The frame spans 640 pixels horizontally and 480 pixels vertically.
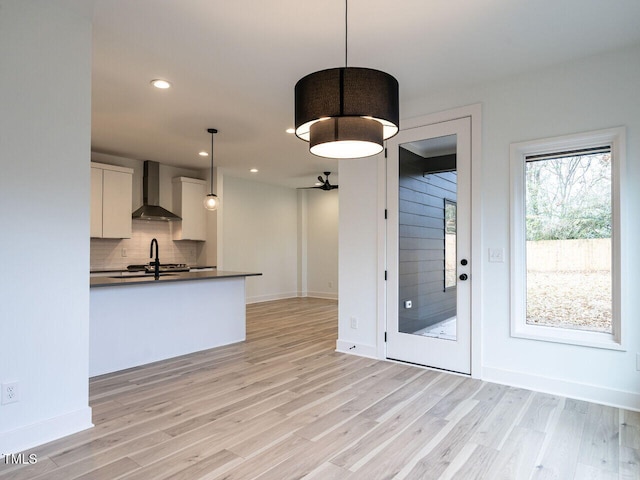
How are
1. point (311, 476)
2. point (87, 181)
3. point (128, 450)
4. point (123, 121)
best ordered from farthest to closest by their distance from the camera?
point (123, 121) → point (87, 181) → point (128, 450) → point (311, 476)

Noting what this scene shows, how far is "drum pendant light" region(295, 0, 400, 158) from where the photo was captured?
6.32 feet

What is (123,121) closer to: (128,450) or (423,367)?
(128,450)

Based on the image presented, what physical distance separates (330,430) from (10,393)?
190 cm

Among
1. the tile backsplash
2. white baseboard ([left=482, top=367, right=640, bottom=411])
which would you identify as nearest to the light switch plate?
white baseboard ([left=482, top=367, right=640, bottom=411])

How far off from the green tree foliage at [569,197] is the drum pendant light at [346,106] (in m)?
1.94

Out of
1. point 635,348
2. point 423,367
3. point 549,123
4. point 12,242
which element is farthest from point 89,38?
point 635,348

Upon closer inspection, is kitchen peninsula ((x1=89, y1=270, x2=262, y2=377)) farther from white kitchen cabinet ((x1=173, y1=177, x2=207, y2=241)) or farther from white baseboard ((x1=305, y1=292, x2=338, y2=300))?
white baseboard ((x1=305, y1=292, x2=338, y2=300))

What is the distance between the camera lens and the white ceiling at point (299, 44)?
2574 mm

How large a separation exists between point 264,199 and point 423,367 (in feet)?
19.5

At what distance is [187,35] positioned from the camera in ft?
9.52

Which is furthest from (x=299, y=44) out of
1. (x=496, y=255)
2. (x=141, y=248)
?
(x=141, y=248)

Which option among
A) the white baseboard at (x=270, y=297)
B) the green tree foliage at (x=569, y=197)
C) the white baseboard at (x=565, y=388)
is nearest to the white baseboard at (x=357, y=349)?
the white baseboard at (x=565, y=388)

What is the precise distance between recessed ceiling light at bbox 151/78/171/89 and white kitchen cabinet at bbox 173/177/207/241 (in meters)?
3.48

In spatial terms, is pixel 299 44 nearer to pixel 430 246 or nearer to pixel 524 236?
pixel 430 246
